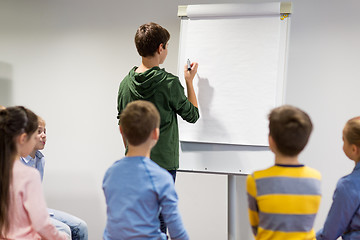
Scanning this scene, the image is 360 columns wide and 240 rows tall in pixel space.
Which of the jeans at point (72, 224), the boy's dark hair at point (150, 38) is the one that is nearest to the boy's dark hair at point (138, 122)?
the boy's dark hair at point (150, 38)

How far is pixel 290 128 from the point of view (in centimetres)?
154

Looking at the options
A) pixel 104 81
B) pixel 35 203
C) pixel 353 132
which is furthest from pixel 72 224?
pixel 353 132

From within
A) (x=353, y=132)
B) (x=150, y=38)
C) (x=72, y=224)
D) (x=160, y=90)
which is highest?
(x=150, y=38)

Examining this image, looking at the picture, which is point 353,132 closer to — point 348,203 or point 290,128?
point 348,203

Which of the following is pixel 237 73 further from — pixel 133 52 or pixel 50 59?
pixel 50 59

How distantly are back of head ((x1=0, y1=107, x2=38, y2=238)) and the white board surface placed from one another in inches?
43.2

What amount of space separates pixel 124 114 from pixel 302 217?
30.0 inches

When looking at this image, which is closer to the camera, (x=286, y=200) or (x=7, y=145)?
(x=286, y=200)

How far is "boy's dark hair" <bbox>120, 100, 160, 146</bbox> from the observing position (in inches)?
64.3

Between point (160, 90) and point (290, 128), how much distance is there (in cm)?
83

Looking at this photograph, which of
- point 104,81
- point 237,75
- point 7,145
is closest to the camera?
point 7,145

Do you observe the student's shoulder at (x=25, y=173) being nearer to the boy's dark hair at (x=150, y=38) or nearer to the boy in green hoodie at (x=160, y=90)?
the boy in green hoodie at (x=160, y=90)

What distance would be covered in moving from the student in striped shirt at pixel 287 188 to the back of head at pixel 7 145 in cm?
96

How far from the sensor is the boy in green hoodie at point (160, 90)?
2172 millimetres
